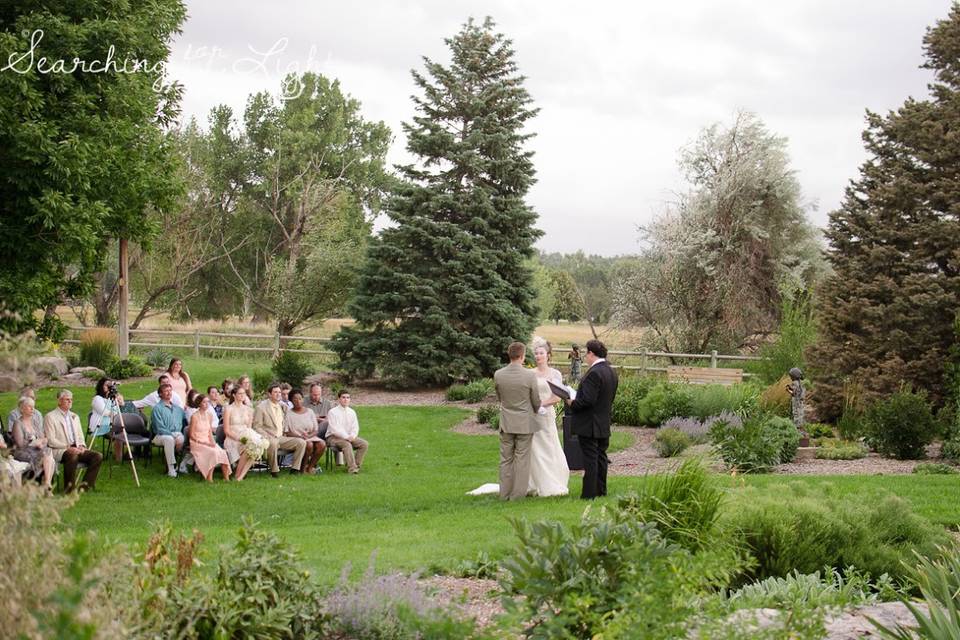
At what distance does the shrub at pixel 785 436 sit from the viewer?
1377cm

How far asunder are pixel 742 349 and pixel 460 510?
24357 millimetres

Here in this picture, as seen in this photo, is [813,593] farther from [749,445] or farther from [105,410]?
[105,410]

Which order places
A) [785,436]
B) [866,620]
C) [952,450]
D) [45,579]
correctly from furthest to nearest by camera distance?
[952,450] → [785,436] → [866,620] → [45,579]

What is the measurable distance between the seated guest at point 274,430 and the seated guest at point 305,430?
163 millimetres

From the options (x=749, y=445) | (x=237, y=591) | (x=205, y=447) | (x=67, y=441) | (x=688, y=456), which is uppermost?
(x=688, y=456)

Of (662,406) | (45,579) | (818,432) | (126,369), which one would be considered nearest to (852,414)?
(818,432)

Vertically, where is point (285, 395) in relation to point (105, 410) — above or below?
above

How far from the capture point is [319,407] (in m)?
15.8

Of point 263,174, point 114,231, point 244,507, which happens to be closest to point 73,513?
point 244,507

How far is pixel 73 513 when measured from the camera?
10539 millimetres

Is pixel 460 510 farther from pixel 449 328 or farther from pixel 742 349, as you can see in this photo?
pixel 742 349

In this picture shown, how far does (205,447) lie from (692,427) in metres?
8.16

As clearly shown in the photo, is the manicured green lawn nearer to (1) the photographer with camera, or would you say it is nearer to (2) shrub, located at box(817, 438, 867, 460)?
(1) the photographer with camera

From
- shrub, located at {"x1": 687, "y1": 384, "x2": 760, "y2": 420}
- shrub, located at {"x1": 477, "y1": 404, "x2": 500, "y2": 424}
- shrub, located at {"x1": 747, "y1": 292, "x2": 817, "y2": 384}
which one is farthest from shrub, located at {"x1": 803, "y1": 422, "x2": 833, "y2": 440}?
shrub, located at {"x1": 477, "y1": 404, "x2": 500, "y2": 424}
